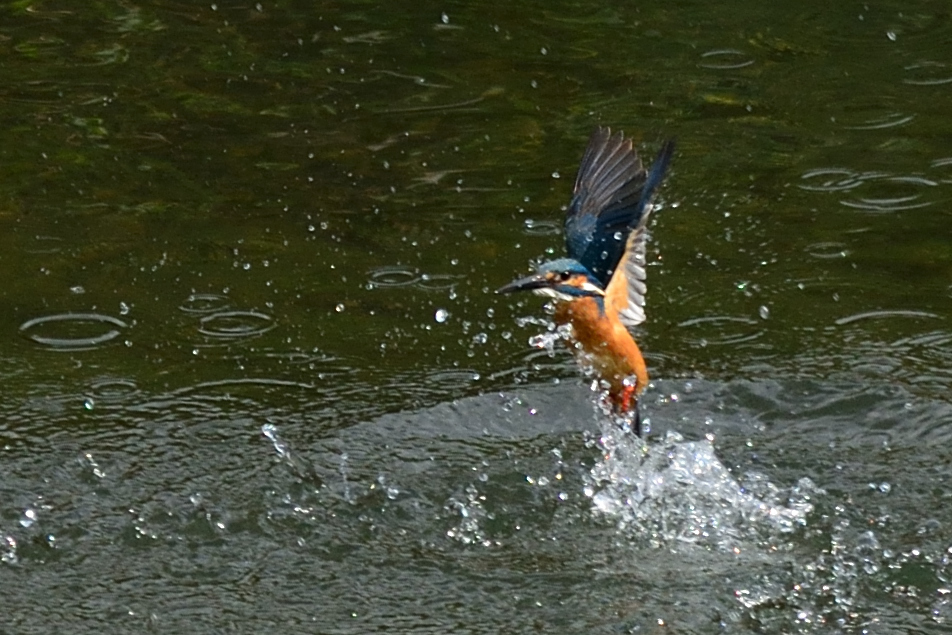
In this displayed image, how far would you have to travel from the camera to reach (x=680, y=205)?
6547 mm

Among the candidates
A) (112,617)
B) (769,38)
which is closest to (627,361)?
(112,617)

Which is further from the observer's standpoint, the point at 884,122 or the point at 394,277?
the point at 884,122

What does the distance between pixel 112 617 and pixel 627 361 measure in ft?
5.17

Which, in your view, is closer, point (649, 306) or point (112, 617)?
point (112, 617)

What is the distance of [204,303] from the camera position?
19.2 feet

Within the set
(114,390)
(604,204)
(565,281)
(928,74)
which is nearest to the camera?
(565,281)

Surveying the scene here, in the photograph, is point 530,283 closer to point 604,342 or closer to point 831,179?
point 604,342

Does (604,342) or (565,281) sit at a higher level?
(565,281)

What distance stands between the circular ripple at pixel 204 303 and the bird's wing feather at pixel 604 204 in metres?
1.64

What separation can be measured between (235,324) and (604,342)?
1.71m

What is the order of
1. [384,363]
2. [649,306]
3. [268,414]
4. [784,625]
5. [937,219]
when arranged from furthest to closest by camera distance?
1. [937,219]
2. [649,306]
3. [384,363]
4. [268,414]
5. [784,625]

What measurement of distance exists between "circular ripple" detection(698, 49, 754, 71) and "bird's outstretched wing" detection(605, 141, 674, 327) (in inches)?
134

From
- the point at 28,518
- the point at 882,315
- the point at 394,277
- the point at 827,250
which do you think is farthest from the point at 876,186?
the point at 28,518

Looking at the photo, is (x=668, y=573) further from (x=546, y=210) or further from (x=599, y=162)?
(x=546, y=210)
